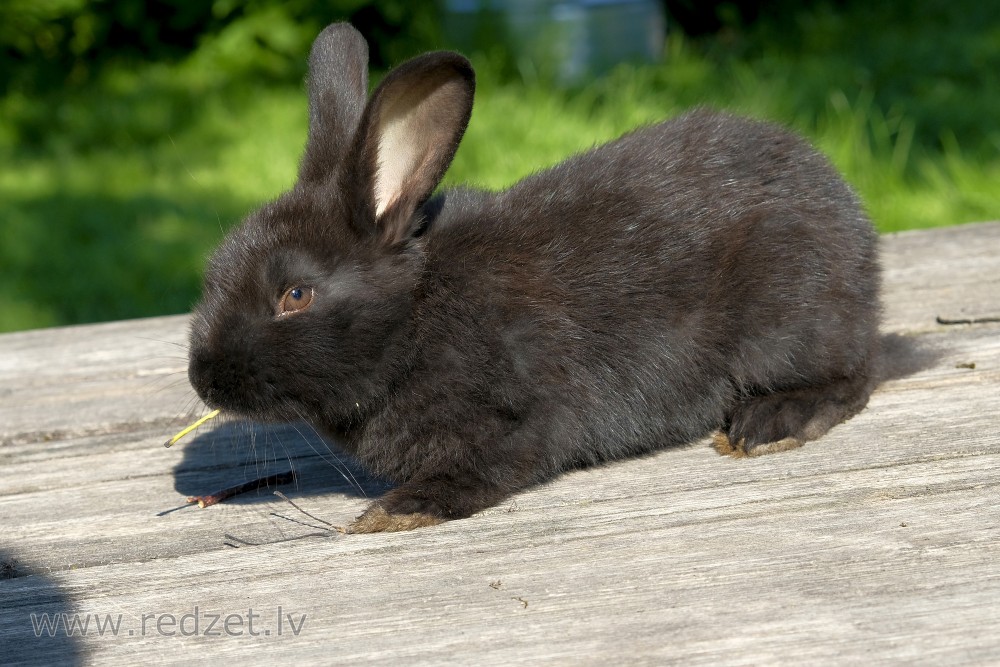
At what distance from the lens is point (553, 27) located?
7.74m

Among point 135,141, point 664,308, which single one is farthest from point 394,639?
point 135,141

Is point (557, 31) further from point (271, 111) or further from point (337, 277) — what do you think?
point (337, 277)

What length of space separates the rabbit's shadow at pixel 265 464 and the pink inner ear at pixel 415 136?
0.65 m

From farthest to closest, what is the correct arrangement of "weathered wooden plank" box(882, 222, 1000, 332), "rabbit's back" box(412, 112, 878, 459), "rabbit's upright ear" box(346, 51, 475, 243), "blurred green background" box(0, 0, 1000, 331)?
"blurred green background" box(0, 0, 1000, 331)
"weathered wooden plank" box(882, 222, 1000, 332)
"rabbit's back" box(412, 112, 878, 459)
"rabbit's upright ear" box(346, 51, 475, 243)

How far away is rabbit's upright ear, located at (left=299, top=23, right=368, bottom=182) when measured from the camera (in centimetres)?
288

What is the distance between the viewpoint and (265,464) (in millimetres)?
3049

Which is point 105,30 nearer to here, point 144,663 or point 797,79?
point 797,79

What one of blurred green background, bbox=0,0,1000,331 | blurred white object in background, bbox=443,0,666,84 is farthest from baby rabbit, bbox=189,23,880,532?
blurred white object in background, bbox=443,0,666,84

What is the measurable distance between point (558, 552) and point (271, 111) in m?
5.54

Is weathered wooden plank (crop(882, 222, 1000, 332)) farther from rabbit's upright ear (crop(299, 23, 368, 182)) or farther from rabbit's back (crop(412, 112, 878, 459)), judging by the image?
rabbit's upright ear (crop(299, 23, 368, 182))

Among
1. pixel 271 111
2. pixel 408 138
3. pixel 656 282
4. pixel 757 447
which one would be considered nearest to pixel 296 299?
pixel 408 138

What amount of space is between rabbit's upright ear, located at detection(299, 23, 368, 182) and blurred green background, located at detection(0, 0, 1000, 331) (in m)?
2.07

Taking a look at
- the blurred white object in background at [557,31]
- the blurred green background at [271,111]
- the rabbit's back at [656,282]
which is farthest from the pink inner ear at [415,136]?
the blurred white object in background at [557,31]

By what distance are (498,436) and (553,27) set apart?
17.9 feet
